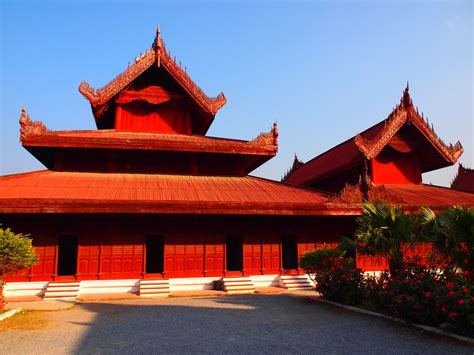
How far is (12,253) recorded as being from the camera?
33.4ft

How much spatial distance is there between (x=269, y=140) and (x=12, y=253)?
440 inches

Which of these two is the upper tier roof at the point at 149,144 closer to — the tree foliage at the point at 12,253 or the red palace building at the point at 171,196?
the red palace building at the point at 171,196

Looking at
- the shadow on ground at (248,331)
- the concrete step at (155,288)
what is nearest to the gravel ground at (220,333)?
the shadow on ground at (248,331)

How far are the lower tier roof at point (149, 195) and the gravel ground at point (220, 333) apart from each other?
12.3 ft

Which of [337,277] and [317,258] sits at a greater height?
[317,258]

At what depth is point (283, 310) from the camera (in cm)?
1027

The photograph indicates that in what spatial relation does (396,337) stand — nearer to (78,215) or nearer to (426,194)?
(78,215)

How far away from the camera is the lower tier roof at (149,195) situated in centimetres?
1318

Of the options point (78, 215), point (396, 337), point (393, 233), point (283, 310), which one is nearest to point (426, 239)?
point (393, 233)

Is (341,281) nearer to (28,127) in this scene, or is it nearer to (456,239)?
(456,239)

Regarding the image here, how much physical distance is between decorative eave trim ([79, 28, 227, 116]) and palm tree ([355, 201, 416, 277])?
10.7 m

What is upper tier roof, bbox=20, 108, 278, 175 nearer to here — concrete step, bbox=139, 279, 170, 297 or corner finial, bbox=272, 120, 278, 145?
corner finial, bbox=272, 120, 278, 145

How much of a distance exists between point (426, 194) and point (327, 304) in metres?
9.76

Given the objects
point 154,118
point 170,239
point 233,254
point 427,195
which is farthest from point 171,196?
point 427,195
